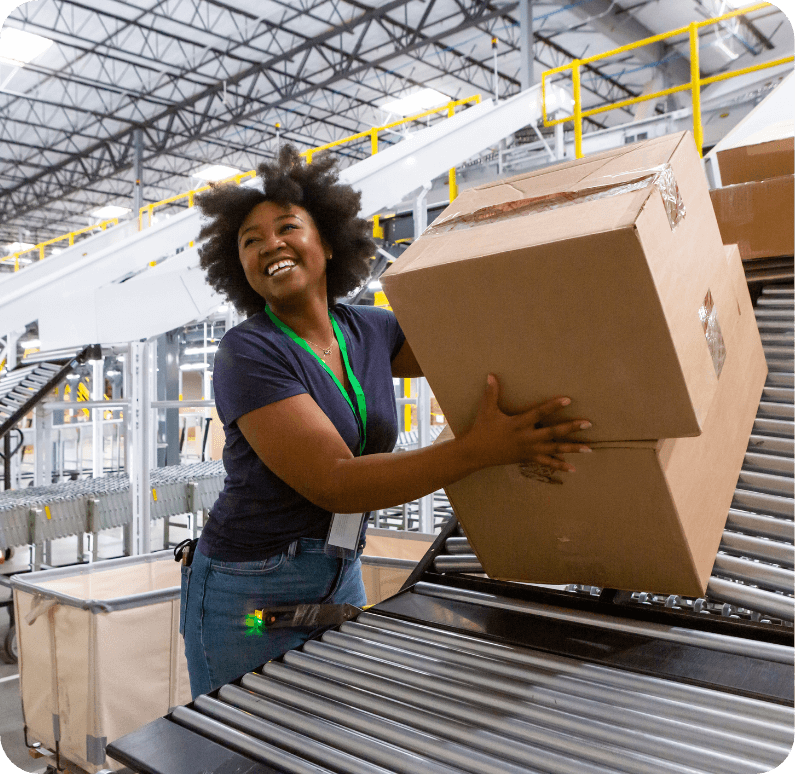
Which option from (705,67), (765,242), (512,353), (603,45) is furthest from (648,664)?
(705,67)

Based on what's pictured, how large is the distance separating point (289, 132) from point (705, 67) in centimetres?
977

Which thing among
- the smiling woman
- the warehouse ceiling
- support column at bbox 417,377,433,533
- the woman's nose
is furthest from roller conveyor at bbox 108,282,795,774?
the warehouse ceiling

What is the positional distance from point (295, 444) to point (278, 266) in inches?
20.3

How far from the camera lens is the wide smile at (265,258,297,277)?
158cm

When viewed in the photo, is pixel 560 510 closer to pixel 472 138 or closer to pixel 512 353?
pixel 512 353

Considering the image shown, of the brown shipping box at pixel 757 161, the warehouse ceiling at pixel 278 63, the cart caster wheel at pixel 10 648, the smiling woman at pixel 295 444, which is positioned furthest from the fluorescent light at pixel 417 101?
the smiling woman at pixel 295 444

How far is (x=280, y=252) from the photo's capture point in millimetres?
1625

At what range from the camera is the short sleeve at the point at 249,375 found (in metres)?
1.34

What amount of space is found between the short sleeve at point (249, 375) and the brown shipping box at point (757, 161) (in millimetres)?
2159

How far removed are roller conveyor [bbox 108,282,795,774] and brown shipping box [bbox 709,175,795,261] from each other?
1.08 meters

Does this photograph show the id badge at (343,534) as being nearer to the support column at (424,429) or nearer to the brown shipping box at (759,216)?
the brown shipping box at (759,216)

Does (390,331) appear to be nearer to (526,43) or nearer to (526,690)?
(526,690)

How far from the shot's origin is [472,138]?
6.07m

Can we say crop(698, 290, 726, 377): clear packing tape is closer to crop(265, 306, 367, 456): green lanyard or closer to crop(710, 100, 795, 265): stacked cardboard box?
crop(265, 306, 367, 456): green lanyard
